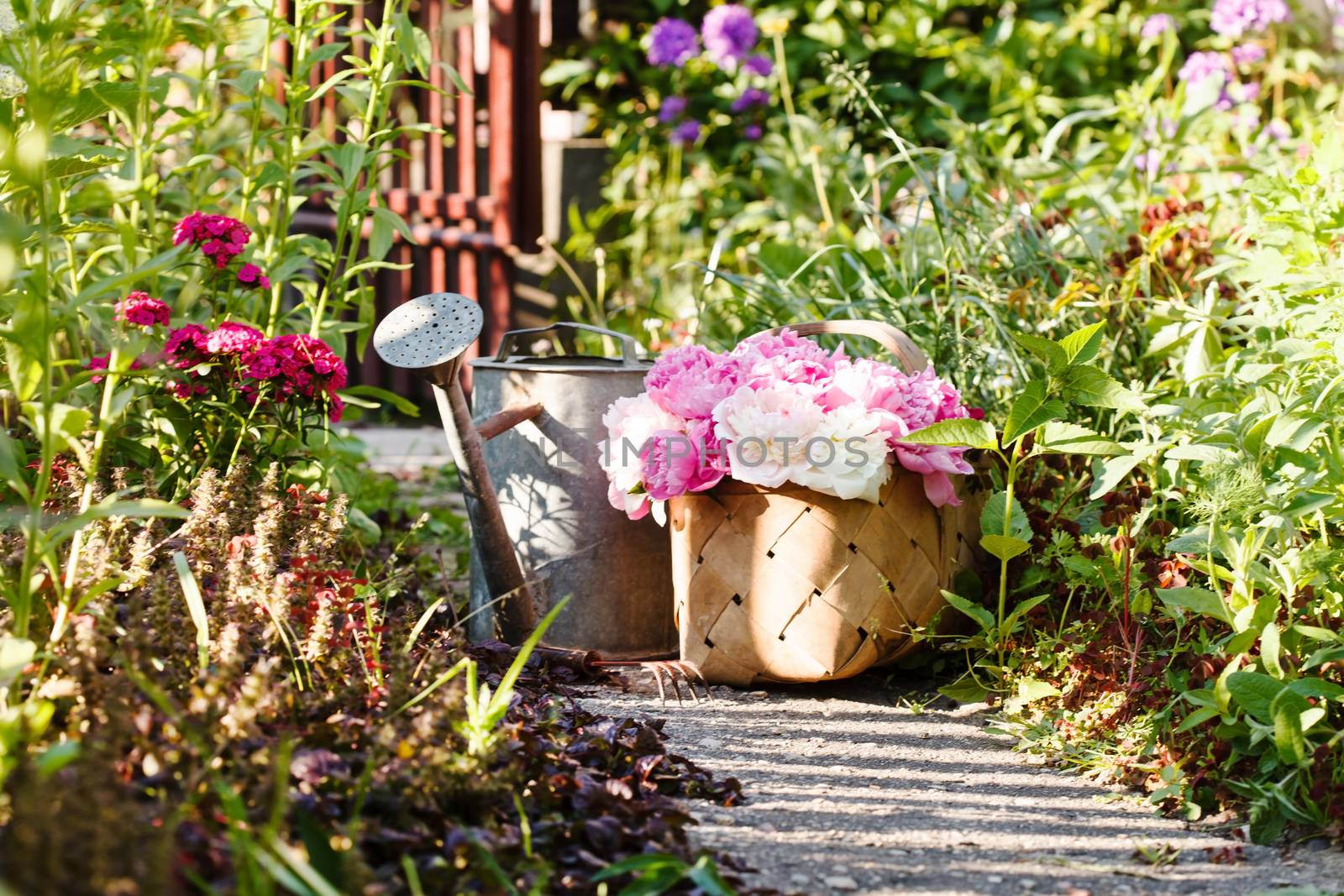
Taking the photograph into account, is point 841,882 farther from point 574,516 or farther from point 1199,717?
point 574,516

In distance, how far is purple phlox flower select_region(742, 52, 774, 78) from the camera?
518cm

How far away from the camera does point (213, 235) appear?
7.66 ft

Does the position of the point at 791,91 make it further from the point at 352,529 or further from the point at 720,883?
the point at 720,883

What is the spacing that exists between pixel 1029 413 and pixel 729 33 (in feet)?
11.1

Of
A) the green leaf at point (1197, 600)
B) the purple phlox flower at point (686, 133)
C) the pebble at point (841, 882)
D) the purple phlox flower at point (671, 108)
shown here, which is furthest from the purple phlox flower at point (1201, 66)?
the pebble at point (841, 882)

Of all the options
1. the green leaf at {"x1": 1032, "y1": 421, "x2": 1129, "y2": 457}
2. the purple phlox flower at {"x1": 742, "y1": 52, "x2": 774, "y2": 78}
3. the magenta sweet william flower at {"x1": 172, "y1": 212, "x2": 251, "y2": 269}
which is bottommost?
the green leaf at {"x1": 1032, "y1": 421, "x2": 1129, "y2": 457}

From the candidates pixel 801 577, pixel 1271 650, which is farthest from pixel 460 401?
pixel 1271 650

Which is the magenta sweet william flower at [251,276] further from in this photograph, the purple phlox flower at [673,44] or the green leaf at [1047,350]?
the purple phlox flower at [673,44]

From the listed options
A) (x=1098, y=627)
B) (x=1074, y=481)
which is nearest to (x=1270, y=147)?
(x=1074, y=481)

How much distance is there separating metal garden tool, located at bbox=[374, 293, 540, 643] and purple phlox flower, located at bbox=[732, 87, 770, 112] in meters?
3.36

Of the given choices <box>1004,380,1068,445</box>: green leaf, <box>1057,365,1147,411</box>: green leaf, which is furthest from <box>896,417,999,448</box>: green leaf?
<box>1057,365,1147,411</box>: green leaf

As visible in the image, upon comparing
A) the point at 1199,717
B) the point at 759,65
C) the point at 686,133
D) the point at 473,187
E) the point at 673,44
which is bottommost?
the point at 1199,717

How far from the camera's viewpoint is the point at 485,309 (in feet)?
15.2

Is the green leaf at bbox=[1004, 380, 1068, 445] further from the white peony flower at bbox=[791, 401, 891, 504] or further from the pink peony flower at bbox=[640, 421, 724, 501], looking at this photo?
the pink peony flower at bbox=[640, 421, 724, 501]
